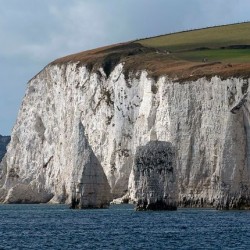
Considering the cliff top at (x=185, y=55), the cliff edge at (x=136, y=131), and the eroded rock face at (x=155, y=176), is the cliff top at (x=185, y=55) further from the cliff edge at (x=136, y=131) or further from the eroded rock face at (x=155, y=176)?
the eroded rock face at (x=155, y=176)

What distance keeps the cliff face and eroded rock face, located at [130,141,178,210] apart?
59cm

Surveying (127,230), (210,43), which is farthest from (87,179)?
(210,43)

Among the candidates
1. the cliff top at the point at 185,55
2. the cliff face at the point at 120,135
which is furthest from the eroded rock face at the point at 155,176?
the cliff top at the point at 185,55

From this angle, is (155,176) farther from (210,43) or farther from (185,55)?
(210,43)

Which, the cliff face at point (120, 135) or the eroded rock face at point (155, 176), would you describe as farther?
the cliff face at point (120, 135)

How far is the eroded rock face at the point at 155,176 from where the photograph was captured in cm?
8394

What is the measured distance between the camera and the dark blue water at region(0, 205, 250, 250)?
5884 cm

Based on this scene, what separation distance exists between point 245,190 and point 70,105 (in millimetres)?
44604

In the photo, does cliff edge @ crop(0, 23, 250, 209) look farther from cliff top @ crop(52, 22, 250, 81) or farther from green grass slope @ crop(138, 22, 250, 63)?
green grass slope @ crop(138, 22, 250, 63)

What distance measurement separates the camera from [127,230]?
225 ft

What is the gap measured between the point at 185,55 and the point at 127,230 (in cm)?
5908

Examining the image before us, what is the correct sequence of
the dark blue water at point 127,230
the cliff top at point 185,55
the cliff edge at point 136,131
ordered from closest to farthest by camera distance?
the dark blue water at point 127,230 < the cliff edge at point 136,131 < the cliff top at point 185,55

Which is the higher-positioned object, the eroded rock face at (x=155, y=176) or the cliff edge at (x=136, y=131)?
the cliff edge at (x=136, y=131)

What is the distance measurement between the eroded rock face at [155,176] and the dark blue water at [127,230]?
1.09m
